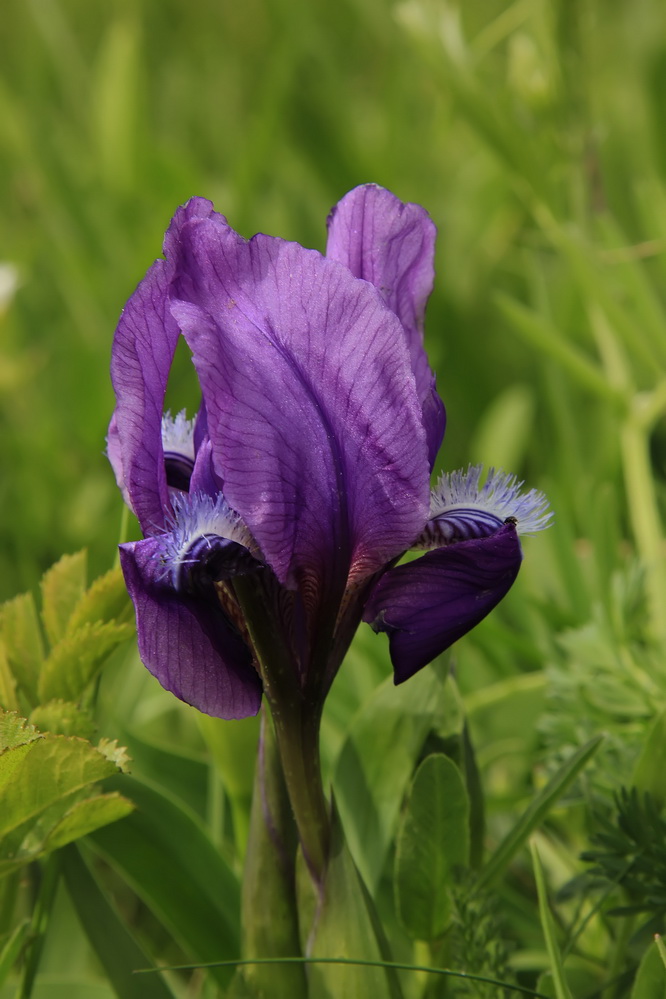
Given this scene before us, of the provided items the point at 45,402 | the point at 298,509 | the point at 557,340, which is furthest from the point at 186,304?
the point at 45,402

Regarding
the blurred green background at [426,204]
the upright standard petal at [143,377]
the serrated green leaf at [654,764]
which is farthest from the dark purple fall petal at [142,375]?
the blurred green background at [426,204]

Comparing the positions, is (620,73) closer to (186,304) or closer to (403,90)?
(403,90)

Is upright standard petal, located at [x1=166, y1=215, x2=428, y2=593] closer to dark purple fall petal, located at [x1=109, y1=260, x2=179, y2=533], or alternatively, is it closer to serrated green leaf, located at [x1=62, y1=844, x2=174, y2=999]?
dark purple fall petal, located at [x1=109, y1=260, x2=179, y2=533]

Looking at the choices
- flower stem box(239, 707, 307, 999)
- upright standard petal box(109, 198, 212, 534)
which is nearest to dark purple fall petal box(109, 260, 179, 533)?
upright standard petal box(109, 198, 212, 534)

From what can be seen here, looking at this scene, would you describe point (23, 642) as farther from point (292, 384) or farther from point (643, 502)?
point (643, 502)

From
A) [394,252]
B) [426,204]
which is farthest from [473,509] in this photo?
[426,204]
